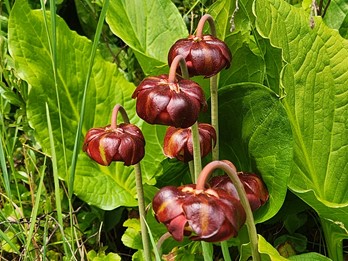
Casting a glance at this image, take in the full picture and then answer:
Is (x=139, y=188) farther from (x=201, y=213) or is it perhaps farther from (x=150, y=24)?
(x=150, y=24)

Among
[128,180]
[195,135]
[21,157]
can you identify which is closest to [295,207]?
[128,180]

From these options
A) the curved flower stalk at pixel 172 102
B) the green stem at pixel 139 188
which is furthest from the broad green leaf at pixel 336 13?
the curved flower stalk at pixel 172 102

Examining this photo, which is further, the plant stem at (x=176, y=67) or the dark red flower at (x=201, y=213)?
the plant stem at (x=176, y=67)

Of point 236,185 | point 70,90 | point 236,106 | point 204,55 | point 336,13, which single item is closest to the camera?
point 236,185

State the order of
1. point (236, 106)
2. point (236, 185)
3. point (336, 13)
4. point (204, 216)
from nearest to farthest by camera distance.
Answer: point (204, 216)
point (236, 185)
point (236, 106)
point (336, 13)

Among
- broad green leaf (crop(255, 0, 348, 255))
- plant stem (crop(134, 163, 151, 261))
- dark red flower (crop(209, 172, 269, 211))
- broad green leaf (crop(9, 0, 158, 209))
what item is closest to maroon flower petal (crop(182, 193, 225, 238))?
dark red flower (crop(209, 172, 269, 211))

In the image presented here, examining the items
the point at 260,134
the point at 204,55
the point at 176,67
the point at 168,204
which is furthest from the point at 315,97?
the point at 168,204

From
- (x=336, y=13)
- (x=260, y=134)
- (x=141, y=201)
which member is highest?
(x=336, y=13)

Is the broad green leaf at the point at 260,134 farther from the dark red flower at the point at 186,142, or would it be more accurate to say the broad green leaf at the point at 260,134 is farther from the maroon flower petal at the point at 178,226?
the maroon flower petal at the point at 178,226
